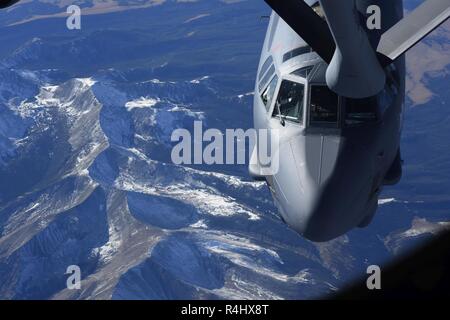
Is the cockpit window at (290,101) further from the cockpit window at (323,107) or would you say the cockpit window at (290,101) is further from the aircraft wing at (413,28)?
the aircraft wing at (413,28)

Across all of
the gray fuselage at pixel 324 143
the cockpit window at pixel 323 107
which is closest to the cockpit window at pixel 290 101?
the gray fuselage at pixel 324 143

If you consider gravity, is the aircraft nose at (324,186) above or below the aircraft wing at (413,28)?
below

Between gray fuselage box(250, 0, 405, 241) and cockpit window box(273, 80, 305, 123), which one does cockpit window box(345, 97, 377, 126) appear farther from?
cockpit window box(273, 80, 305, 123)

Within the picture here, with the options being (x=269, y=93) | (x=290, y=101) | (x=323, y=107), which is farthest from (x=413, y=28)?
(x=269, y=93)

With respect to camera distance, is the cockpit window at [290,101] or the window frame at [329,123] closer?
the window frame at [329,123]

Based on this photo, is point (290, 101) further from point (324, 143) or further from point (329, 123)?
point (324, 143)
